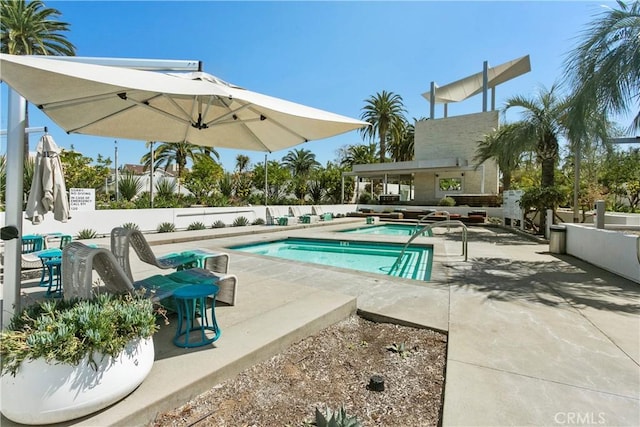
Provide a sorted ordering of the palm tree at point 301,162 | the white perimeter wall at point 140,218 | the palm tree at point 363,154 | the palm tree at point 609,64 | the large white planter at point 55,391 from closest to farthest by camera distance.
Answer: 1. the large white planter at point 55,391
2. the palm tree at point 609,64
3. the white perimeter wall at point 140,218
4. the palm tree at point 363,154
5. the palm tree at point 301,162

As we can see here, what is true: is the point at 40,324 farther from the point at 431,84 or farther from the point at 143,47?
the point at 431,84

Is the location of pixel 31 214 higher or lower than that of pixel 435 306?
higher

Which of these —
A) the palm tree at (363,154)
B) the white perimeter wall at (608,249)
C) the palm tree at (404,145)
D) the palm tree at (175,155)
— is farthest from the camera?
the palm tree at (363,154)

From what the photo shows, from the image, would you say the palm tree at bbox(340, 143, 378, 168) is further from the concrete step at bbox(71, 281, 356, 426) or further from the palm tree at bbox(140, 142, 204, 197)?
the concrete step at bbox(71, 281, 356, 426)

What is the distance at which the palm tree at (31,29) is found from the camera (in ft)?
51.4

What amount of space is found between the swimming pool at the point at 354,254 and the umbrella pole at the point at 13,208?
616 centimetres

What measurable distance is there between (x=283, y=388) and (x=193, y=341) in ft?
3.14

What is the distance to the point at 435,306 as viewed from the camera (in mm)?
4051

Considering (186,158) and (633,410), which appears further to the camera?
(186,158)

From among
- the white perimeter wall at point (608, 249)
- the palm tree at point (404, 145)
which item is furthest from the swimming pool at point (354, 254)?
the palm tree at point (404, 145)

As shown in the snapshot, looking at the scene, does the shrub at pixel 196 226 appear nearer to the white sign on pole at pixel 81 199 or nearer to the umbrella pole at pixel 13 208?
the white sign on pole at pixel 81 199

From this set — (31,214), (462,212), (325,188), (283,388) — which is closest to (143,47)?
(31,214)

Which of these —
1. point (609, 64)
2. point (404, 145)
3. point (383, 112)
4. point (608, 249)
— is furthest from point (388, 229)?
point (404, 145)

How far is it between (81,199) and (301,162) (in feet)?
100.0
